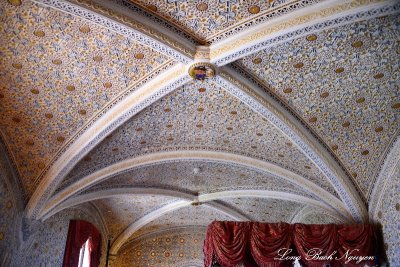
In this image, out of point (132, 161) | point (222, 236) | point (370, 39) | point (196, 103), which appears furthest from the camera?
point (132, 161)

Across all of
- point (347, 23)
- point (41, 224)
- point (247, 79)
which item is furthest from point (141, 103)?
point (41, 224)

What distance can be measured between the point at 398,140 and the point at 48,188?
6.20 meters

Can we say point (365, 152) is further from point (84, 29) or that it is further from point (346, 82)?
point (84, 29)

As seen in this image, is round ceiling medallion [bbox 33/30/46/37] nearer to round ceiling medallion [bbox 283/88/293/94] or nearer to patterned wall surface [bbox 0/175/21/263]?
patterned wall surface [bbox 0/175/21/263]

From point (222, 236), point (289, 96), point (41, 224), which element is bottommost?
point (222, 236)

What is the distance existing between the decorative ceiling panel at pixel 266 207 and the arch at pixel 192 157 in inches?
92.5

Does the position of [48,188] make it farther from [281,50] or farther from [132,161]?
[281,50]

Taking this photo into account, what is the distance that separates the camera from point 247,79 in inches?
228

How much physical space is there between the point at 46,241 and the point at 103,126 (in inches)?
140

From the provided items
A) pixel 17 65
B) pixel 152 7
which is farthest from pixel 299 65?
pixel 17 65

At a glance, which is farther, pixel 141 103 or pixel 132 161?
pixel 132 161

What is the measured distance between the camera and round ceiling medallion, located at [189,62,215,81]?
5.23 meters

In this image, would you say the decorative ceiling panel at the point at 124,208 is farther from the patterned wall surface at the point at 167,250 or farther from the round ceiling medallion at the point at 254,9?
the round ceiling medallion at the point at 254,9

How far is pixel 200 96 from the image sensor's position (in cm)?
608
